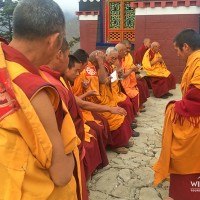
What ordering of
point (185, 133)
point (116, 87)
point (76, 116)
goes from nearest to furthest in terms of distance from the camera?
point (76, 116)
point (185, 133)
point (116, 87)

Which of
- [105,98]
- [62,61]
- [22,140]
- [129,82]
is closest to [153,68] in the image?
[129,82]

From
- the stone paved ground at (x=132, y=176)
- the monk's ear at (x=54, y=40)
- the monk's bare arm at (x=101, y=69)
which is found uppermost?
the monk's ear at (x=54, y=40)

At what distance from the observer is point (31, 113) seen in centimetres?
93

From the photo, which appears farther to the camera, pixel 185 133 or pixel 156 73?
pixel 156 73

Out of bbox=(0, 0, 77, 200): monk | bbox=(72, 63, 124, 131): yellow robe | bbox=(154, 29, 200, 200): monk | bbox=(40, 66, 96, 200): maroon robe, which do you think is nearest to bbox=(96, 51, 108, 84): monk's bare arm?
bbox=(72, 63, 124, 131): yellow robe

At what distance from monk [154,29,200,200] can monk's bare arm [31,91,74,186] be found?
60.3 inches

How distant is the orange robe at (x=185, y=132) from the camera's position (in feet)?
7.81

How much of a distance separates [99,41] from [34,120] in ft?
29.9

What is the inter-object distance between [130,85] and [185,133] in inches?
115

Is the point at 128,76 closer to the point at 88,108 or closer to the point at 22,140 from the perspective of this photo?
the point at 88,108

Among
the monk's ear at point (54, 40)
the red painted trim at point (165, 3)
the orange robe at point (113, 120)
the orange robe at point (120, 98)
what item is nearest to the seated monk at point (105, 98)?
the orange robe at point (113, 120)

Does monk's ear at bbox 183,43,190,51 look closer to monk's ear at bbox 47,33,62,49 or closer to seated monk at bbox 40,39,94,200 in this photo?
seated monk at bbox 40,39,94,200

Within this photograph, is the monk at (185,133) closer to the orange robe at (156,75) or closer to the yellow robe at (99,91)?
the yellow robe at (99,91)

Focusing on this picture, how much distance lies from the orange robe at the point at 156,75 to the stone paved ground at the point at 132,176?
7.93ft
